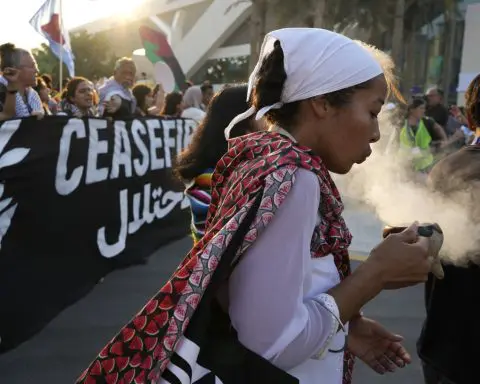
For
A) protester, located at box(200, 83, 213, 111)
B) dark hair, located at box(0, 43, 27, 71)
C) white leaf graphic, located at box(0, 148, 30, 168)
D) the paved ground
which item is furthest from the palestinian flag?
white leaf graphic, located at box(0, 148, 30, 168)

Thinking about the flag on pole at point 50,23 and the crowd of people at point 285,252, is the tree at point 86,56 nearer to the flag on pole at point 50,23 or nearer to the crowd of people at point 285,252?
the flag on pole at point 50,23

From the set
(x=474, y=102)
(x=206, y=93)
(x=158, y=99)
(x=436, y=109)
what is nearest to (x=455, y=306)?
(x=474, y=102)

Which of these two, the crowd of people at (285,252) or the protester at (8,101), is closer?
the crowd of people at (285,252)

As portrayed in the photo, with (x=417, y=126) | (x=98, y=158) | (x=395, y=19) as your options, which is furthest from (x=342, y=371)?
(x=395, y=19)

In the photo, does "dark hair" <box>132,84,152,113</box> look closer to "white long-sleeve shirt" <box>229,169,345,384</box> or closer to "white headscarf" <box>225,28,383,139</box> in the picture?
"white headscarf" <box>225,28,383,139</box>

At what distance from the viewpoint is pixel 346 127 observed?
1.20m

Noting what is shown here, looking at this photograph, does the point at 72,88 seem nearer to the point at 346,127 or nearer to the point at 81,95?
the point at 81,95

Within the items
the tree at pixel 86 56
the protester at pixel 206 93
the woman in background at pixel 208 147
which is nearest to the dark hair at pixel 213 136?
the woman in background at pixel 208 147

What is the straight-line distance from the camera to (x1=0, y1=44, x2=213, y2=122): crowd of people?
14.9ft

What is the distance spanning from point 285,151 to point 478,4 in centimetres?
2883

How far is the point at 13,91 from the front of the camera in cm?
437

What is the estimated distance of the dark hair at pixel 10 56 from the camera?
454 cm

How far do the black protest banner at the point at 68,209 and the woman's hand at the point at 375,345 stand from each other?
8.37 feet

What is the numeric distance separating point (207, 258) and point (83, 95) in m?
5.65
